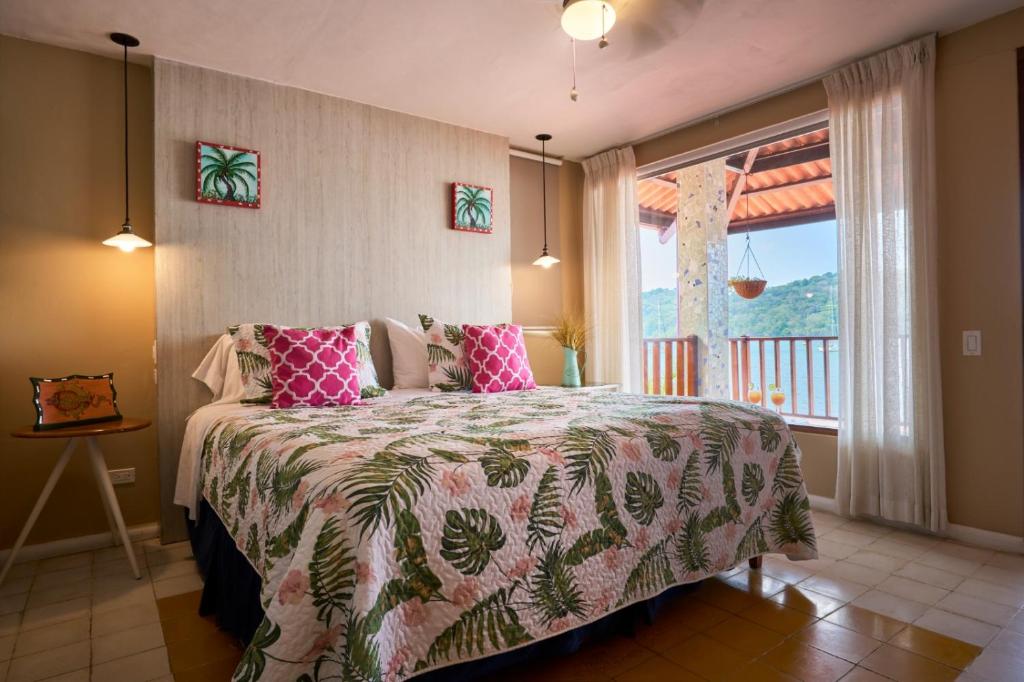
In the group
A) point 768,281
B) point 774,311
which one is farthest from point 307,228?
point 774,311

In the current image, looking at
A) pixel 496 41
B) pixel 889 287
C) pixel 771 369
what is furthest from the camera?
pixel 771 369

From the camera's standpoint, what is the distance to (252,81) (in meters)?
3.15

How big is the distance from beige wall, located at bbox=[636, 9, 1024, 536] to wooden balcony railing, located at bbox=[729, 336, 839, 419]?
1917 mm

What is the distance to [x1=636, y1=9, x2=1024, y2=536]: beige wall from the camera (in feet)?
8.48

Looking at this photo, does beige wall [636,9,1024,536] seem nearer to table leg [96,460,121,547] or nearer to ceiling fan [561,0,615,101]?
ceiling fan [561,0,615,101]

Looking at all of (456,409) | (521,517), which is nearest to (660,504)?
(521,517)

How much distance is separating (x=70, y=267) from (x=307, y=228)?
1152 mm

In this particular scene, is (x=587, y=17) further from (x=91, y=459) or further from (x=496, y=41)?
(x=91, y=459)

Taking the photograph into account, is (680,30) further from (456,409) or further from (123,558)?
(123,558)

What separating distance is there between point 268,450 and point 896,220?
122 inches

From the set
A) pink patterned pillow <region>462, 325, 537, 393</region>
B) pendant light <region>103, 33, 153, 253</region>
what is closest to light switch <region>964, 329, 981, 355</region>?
pink patterned pillow <region>462, 325, 537, 393</region>

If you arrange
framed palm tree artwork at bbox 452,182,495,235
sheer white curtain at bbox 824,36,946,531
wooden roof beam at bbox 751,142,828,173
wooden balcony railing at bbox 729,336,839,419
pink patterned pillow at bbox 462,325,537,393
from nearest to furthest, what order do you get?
sheer white curtain at bbox 824,36,946,531 < pink patterned pillow at bbox 462,325,537,393 < framed palm tree artwork at bbox 452,182,495,235 < wooden roof beam at bbox 751,142,828,173 < wooden balcony railing at bbox 729,336,839,419

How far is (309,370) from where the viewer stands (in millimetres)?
2543

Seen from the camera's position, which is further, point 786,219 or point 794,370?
point 786,219
